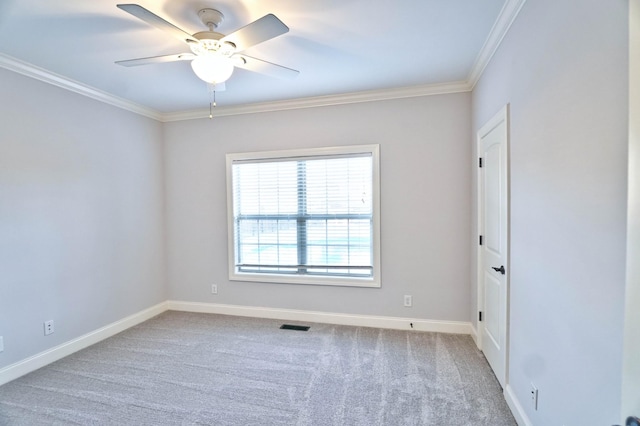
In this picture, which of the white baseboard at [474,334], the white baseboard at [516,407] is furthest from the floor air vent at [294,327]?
the white baseboard at [516,407]

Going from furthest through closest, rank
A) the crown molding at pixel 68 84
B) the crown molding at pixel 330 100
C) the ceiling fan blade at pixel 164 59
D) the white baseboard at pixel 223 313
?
the crown molding at pixel 330 100
the white baseboard at pixel 223 313
the crown molding at pixel 68 84
the ceiling fan blade at pixel 164 59

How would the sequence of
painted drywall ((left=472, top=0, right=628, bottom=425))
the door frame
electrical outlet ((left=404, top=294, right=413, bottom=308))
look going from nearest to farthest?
1. painted drywall ((left=472, top=0, right=628, bottom=425))
2. the door frame
3. electrical outlet ((left=404, top=294, right=413, bottom=308))

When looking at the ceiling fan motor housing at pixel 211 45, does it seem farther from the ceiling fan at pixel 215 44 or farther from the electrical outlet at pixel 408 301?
the electrical outlet at pixel 408 301

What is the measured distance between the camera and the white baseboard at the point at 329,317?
10.7 feet

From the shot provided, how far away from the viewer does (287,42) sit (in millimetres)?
2303

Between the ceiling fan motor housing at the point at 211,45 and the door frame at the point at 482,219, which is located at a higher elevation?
the ceiling fan motor housing at the point at 211,45

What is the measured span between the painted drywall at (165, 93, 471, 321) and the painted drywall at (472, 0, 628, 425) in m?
1.21

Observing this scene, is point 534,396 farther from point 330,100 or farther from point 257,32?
point 330,100

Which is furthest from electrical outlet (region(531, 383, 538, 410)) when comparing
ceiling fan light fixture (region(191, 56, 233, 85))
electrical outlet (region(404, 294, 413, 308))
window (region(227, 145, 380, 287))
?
ceiling fan light fixture (region(191, 56, 233, 85))

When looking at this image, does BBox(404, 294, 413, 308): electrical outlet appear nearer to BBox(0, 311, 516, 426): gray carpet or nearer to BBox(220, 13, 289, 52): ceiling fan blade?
BBox(0, 311, 516, 426): gray carpet

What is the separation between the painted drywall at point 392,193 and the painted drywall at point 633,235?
7.53ft

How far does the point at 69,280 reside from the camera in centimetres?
292

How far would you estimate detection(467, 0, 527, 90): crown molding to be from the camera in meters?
1.86

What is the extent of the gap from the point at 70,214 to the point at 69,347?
1.30 m
